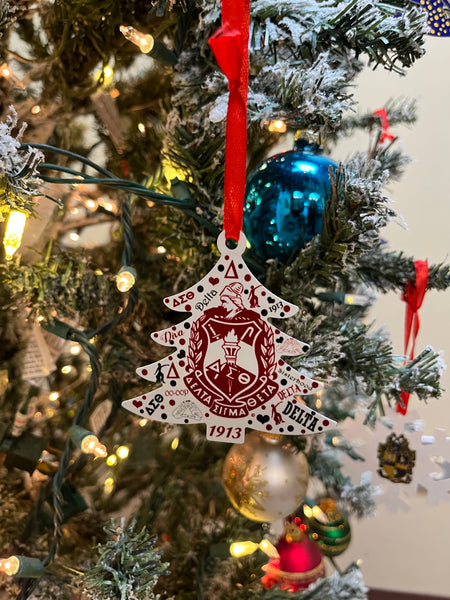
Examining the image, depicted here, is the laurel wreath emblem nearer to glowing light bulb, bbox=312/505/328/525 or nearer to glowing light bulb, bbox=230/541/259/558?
glowing light bulb, bbox=230/541/259/558

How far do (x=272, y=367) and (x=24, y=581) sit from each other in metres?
0.31

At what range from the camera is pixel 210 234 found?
481mm

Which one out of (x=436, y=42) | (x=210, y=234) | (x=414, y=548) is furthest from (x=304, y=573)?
(x=436, y=42)

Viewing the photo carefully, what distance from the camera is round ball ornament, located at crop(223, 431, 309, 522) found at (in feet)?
1.55

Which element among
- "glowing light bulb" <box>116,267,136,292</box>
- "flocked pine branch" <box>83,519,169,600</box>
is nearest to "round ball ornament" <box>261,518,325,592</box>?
"flocked pine branch" <box>83,519,169,600</box>

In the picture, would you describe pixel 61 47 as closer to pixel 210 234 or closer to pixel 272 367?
pixel 210 234

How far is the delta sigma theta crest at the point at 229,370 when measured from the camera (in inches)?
14.3

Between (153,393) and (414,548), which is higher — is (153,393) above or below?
above

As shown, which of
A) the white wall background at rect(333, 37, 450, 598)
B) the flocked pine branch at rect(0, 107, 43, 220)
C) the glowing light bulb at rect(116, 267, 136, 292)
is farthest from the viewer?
the white wall background at rect(333, 37, 450, 598)

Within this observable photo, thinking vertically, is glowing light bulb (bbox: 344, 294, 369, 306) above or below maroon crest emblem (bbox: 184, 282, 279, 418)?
above

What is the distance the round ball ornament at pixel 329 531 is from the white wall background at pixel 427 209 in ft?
1.30

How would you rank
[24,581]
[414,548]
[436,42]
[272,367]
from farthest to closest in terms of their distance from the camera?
[414,548] → [436,42] → [24,581] → [272,367]

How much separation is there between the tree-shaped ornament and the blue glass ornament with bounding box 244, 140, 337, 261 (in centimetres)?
10

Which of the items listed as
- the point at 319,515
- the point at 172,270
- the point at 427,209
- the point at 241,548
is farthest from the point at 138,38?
the point at 427,209
